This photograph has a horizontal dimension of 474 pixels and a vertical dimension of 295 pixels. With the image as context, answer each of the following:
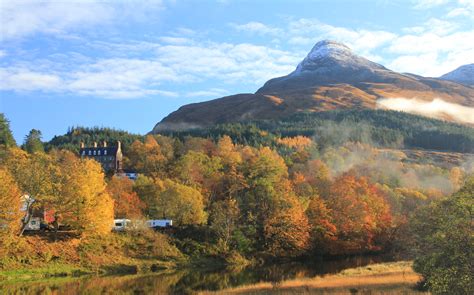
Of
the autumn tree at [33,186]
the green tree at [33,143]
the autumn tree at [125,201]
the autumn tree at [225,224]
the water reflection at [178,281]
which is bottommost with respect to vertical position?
the water reflection at [178,281]

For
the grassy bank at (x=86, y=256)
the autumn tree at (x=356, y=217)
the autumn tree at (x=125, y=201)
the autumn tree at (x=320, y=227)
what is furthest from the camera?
the autumn tree at (x=356, y=217)

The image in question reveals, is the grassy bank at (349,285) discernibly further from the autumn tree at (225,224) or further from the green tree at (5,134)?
the green tree at (5,134)

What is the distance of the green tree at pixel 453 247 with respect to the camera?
1294 inches

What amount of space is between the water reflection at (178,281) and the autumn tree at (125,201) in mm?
21488

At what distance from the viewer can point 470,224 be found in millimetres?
34656

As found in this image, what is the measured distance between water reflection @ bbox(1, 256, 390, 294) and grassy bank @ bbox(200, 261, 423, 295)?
180 inches

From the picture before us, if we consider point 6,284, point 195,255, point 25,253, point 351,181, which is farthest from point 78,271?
point 351,181

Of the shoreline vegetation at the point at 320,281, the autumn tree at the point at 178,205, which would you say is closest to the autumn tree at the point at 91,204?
the shoreline vegetation at the point at 320,281

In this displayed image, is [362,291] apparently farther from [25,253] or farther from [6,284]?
[25,253]

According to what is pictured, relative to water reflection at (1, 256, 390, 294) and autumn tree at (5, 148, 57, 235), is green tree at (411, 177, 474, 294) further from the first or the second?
autumn tree at (5, 148, 57, 235)

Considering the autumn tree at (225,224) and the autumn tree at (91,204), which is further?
the autumn tree at (225,224)

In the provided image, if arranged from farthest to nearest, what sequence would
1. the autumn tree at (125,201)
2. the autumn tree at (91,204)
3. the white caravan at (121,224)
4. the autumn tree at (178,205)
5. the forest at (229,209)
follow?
the autumn tree at (178,205) < the autumn tree at (125,201) < the white caravan at (121,224) < the autumn tree at (91,204) < the forest at (229,209)

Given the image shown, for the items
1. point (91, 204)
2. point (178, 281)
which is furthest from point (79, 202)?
point (178, 281)

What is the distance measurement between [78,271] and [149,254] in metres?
14.6
